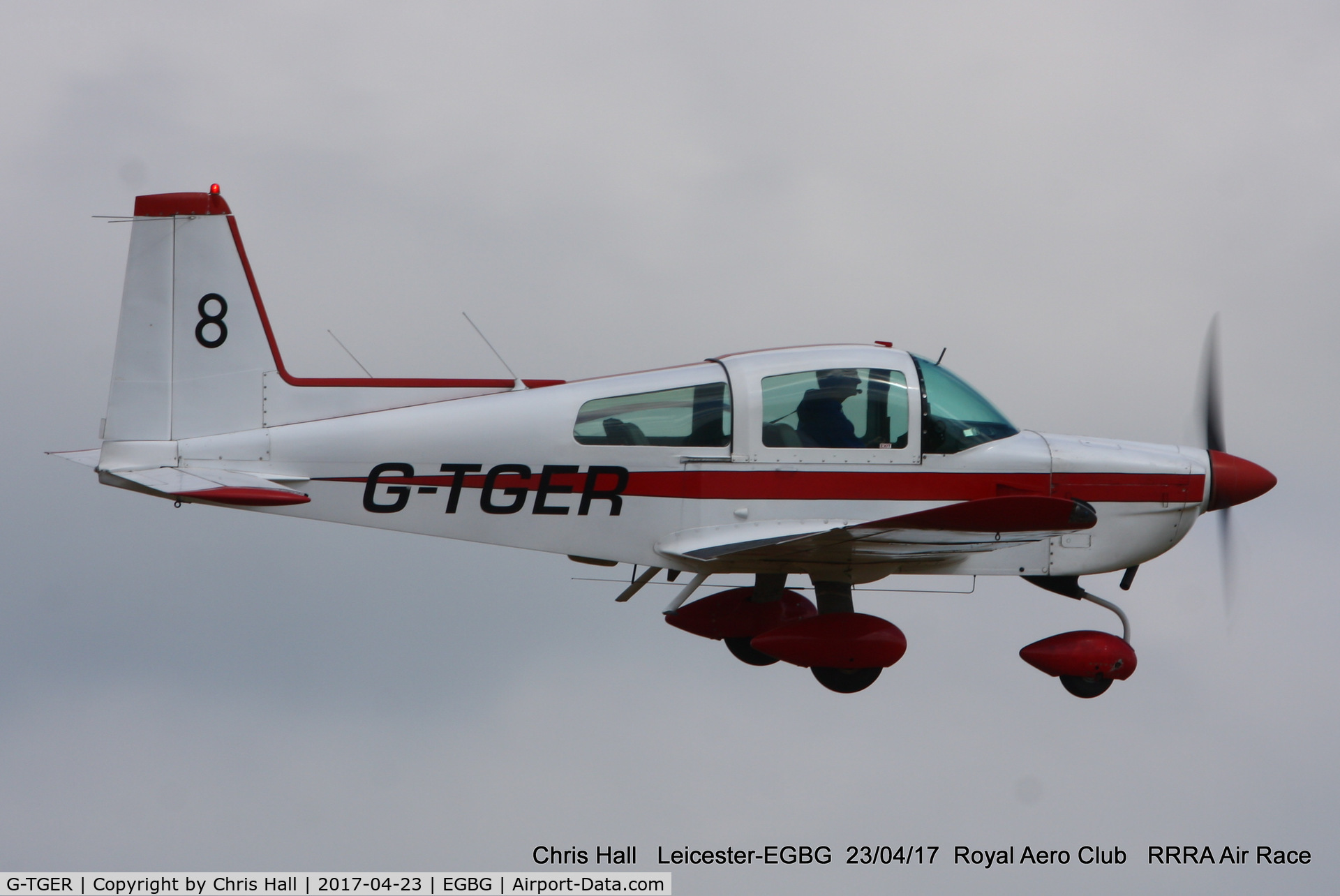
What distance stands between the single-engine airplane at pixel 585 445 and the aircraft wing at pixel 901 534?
28 millimetres

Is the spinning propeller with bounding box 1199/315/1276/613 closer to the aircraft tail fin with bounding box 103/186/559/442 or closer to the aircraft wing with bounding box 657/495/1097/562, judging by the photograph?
the aircraft wing with bounding box 657/495/1097/562

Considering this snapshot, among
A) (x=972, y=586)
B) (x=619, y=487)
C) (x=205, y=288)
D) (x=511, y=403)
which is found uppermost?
(x=205, y=288)

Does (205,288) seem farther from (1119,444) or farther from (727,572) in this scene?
(1119,444)

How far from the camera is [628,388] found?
10.8 m

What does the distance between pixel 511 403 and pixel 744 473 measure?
1932 mm

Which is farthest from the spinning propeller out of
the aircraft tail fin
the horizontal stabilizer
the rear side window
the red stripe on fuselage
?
the horizontal stabilizer

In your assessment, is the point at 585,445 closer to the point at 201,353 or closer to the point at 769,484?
the point at 769,484

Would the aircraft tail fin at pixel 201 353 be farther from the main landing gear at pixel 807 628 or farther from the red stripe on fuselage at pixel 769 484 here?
the main landing gear at pixel 807 628

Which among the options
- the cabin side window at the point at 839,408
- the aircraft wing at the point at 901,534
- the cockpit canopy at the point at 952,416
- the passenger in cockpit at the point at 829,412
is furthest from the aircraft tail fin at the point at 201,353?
the cockpit canopy at the point at 952,416

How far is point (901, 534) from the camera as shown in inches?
396

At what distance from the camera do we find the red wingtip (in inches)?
449

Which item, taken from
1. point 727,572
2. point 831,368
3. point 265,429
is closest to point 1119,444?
point 831,368

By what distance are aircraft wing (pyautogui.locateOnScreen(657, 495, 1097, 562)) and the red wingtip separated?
164cm

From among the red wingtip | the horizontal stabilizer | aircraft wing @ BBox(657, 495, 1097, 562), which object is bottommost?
aircraft wing @ BBox(657, 495, 1097, 562)
